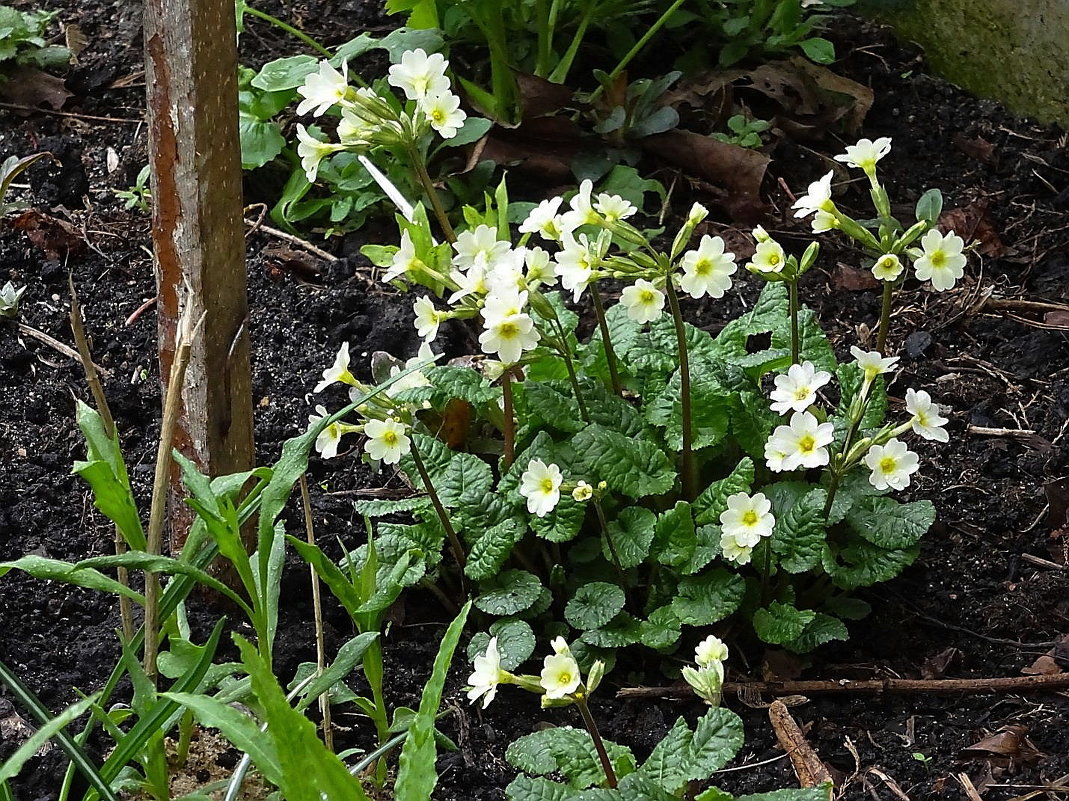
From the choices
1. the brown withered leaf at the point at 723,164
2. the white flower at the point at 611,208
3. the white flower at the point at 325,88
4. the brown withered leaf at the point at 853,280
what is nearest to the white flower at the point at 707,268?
the white flower at the point at 611,208

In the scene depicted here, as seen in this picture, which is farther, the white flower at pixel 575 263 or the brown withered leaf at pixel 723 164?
the brown withered leaf at pixel 723 164

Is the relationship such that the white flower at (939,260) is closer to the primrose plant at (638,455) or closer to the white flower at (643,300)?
the primrose plant at (638,455)

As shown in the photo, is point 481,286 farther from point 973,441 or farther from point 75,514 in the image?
point 973,441

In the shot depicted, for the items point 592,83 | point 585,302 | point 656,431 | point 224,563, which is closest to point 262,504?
point 224,563

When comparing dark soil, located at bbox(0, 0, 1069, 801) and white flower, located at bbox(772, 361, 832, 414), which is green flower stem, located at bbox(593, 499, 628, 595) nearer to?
dark soil, located at bbox(0, 0, 1069, 801)

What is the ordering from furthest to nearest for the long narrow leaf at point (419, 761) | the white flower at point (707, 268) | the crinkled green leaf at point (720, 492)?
the crinkled green leaf at point (720, 492) → the white flower at point (707, 268) → the long narrow leaf at point (419, 761)

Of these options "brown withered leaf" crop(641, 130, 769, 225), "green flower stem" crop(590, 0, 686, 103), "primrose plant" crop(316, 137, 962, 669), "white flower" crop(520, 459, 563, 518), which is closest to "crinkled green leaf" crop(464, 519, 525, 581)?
"primrose plant" crop(316, 137, 962, 669)
